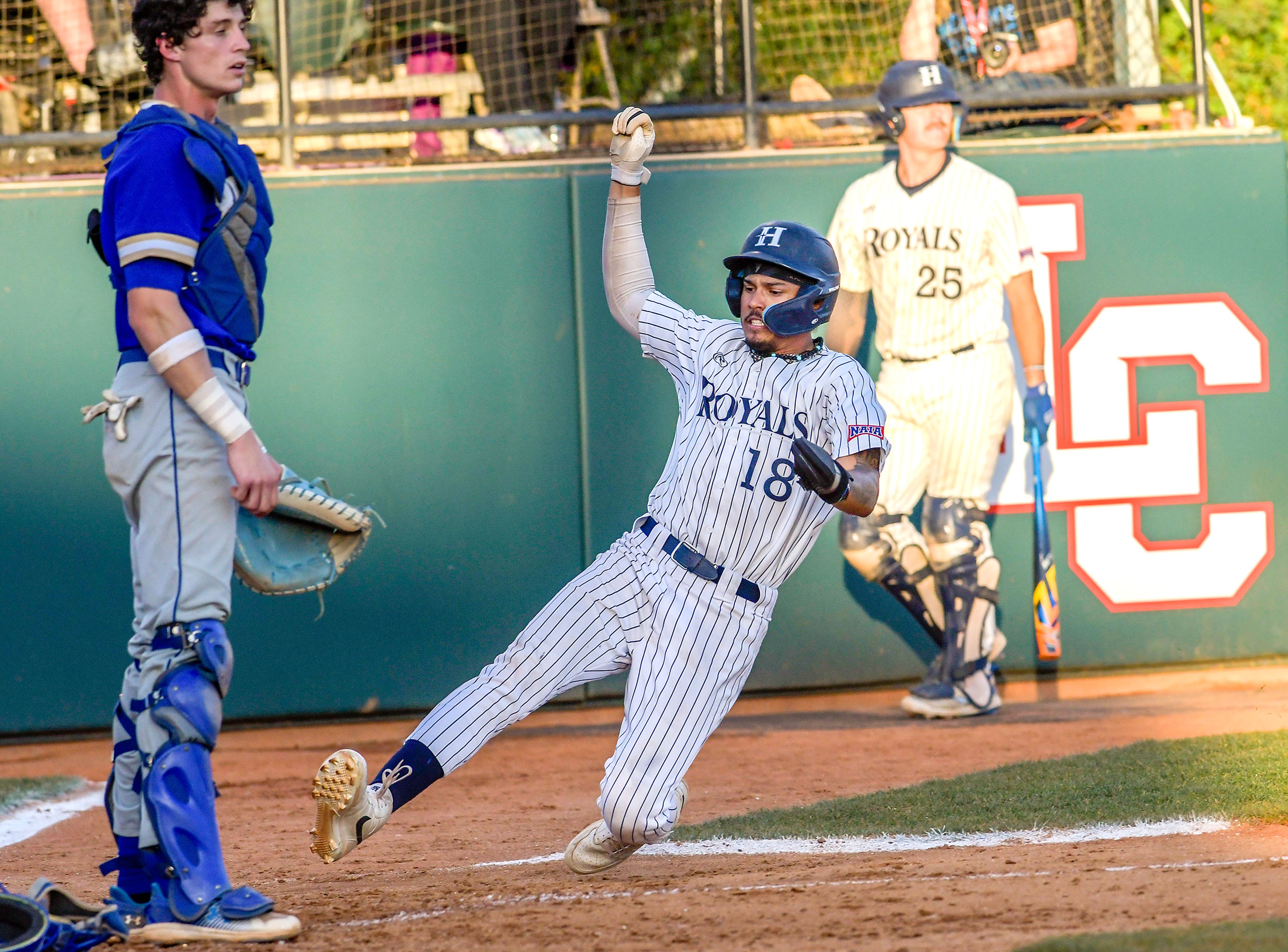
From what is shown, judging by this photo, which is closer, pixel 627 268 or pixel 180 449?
pixel 180 449

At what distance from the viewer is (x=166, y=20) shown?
3.01 metres

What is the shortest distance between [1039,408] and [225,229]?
148 inches

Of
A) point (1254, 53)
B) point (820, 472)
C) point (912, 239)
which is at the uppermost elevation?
point (1254, 53)

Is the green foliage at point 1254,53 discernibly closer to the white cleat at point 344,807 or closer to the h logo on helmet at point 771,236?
the h logo on helmet at point 771,236

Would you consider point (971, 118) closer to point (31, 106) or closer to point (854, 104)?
point (854, 104)

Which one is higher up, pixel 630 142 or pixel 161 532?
pixel 630 142

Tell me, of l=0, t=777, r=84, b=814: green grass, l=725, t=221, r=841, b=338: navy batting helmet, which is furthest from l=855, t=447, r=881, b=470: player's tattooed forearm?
l=0, t=777, r=84, b=814: green grass

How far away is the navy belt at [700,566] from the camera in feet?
11.4

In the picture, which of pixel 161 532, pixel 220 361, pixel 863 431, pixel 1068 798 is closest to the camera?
pixel 161 532

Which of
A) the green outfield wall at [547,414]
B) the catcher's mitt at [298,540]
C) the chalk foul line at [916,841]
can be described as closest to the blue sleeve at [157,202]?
the catcher's mitt at [298,540]

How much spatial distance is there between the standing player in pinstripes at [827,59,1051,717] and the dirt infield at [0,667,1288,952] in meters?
0.47

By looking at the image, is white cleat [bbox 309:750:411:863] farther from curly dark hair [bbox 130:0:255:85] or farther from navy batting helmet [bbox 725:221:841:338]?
curly dark hair [bbox 130:0:255:85]

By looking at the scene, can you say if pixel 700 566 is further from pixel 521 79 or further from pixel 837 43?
pixel 837 43

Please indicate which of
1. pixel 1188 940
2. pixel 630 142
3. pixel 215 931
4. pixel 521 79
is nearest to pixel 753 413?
pixel 630 142
